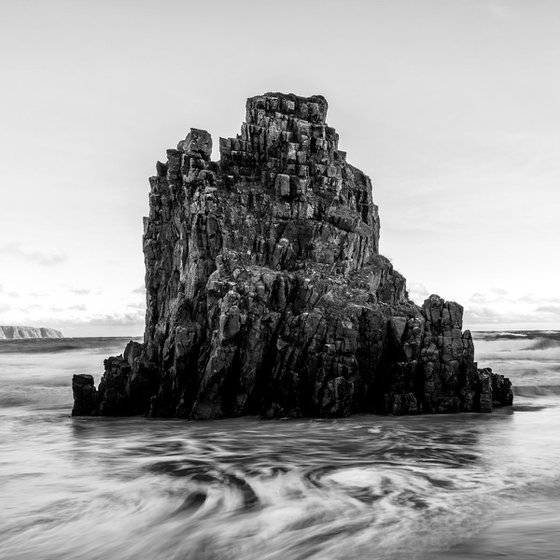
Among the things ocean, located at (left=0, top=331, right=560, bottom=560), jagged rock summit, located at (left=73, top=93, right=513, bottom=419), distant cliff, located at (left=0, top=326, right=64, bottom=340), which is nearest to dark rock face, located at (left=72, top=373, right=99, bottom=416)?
jagged rock summit, located at (left=73, top=93, right=513, bottom=419)

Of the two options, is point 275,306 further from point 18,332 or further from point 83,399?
point 18,332

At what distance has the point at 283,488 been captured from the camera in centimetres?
1673

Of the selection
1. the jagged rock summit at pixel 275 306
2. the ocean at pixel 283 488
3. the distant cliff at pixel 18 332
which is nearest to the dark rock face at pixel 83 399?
the jagged rock summit at pixel 275 306

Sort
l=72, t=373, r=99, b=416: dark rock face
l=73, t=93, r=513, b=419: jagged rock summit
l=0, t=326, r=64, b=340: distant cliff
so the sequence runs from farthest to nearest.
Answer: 1. l=0, t=326, r=64, b=340: distant cliff
2. l=72, t=373, r=99, b=416: dark rock face
3. l=73, t=93, r=513, b=419: jagged rock summit

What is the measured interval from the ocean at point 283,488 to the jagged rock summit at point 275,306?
1.54 metres

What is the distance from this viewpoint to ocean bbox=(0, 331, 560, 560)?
12.4 m

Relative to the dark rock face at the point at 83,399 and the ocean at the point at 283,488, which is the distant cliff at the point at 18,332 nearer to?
the dark rock face at the point at 83,399

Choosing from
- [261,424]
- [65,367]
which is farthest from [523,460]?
[65,367]

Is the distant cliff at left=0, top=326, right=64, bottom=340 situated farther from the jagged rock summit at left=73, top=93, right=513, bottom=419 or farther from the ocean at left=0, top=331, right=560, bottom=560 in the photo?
the ocean at left=0, top=331, right=560, bottom=560

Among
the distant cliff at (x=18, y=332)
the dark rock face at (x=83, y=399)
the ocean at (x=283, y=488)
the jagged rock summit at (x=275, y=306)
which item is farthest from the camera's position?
the distant cliff at (x=18, y=332)

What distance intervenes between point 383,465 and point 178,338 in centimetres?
1323

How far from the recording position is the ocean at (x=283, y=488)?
12.4 meters

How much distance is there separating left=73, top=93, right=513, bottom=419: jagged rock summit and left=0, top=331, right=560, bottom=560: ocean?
1.54 metres

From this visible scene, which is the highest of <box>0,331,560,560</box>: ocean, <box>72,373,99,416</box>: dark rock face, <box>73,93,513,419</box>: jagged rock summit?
<box>73,93,513,419</box>: jagged rock summit
